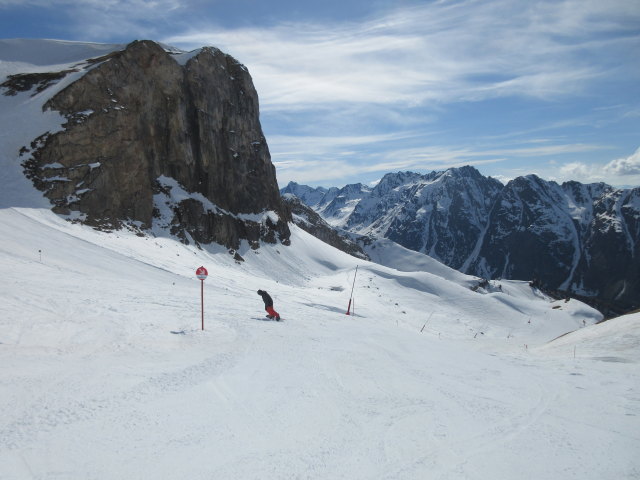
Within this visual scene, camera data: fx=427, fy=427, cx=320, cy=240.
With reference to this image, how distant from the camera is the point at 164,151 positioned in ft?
160

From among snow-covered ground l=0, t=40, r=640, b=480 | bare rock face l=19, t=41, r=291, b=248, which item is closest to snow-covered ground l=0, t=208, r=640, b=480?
snow-covered ground l=0, t=40, r=640, b=480

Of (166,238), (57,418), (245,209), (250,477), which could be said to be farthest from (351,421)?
(245,209)

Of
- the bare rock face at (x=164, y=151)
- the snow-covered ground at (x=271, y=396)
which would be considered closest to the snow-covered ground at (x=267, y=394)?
the snow-covered ground at (x=271, y=396)

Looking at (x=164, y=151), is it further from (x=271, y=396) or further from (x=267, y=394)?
(x=271, y=396)

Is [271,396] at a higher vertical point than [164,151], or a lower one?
lower

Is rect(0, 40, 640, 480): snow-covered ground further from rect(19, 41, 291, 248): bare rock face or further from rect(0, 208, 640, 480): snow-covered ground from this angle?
rect(19, 41, 291, 248): bare rock face

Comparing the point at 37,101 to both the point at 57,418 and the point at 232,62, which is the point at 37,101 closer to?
the point at 232,62

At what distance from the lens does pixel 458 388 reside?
9438 mm

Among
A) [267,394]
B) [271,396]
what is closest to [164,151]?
[267,394]

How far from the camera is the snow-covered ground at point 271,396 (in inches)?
218

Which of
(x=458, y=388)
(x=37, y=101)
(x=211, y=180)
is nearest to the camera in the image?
(x=458, y=388)

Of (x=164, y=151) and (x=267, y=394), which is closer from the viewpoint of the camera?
(x=267, y=394)

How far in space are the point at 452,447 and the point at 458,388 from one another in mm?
3233

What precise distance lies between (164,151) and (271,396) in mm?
46123
